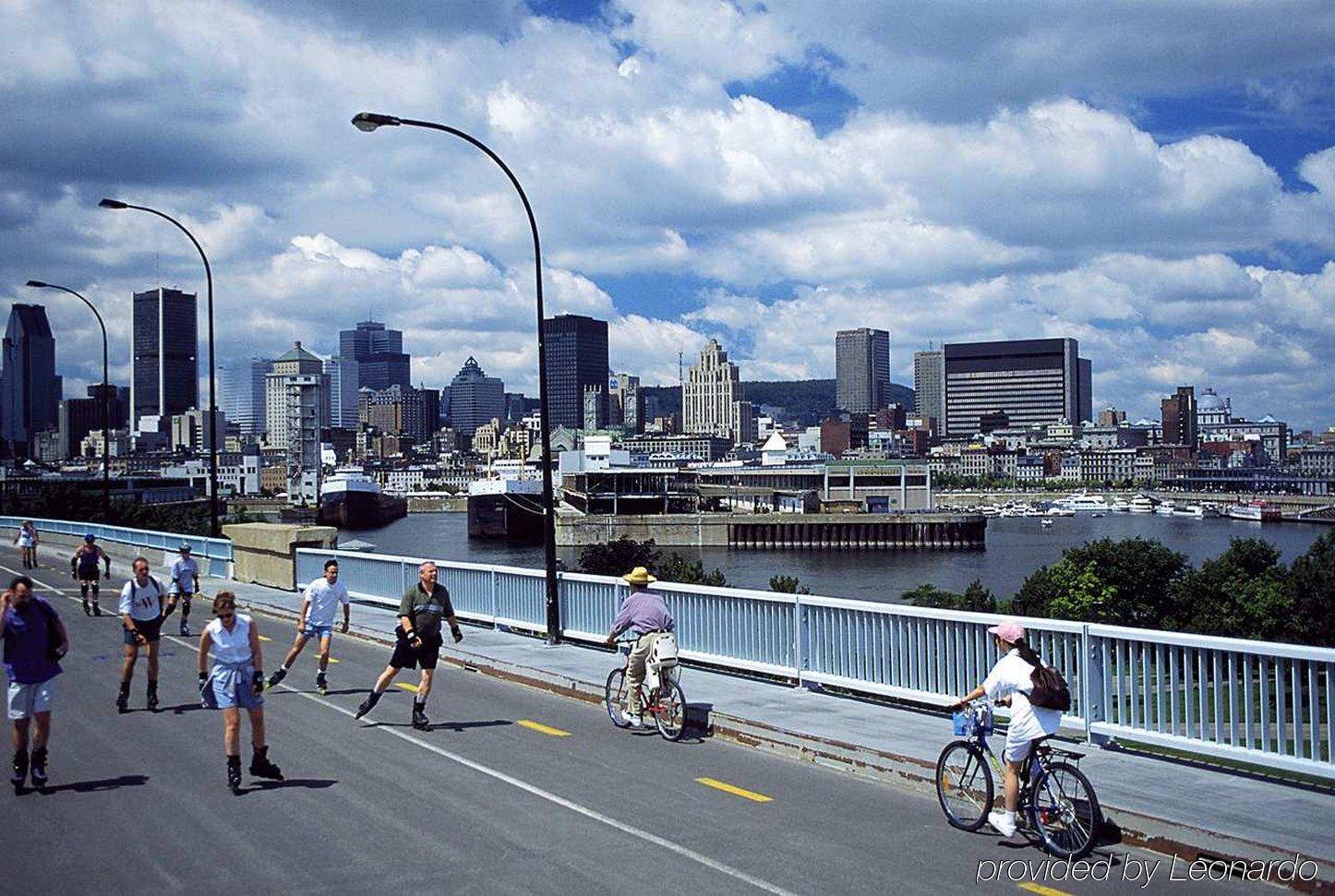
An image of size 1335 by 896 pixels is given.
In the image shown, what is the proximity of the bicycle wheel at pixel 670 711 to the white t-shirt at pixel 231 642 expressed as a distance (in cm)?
456

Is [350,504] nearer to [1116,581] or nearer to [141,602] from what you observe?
[1116,581]

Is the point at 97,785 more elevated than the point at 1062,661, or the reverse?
the point at 1062,661

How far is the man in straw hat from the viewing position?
13.8m

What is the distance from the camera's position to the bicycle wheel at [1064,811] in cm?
897

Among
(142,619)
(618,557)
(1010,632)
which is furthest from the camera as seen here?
(618,557)

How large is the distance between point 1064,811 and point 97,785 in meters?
8.40

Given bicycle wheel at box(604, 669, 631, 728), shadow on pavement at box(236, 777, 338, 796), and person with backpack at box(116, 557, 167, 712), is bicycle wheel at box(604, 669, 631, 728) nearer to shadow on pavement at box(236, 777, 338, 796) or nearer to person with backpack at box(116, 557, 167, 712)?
shadow on pavement at box(236, 777, 338, 796)

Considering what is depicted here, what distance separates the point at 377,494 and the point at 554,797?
15824 centimetres

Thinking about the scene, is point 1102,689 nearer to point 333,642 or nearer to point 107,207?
point 333,642

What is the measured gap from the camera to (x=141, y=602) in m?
16.0

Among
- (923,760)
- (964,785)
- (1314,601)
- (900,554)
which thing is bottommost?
(900,554)

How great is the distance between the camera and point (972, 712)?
992 cm

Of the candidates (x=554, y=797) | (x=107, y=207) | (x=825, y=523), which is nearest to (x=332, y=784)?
(x=554, y=797)

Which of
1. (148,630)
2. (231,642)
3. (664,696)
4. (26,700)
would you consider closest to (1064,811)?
(664,696)
